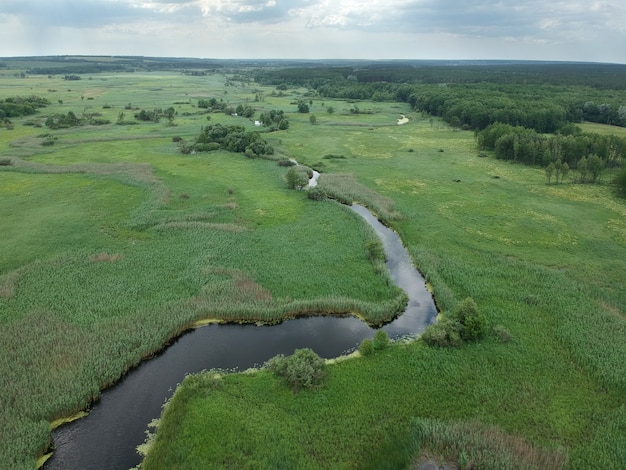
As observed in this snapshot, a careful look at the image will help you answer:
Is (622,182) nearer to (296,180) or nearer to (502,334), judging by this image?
(502,334)

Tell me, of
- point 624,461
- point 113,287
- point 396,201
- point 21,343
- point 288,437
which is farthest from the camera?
point 396,201

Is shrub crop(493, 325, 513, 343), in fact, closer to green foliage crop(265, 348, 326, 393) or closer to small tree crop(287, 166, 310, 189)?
green foliage crop(265, 348, 326, 393)

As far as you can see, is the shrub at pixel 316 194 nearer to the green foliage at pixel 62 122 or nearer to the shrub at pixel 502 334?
the shrub at pixel 502 334

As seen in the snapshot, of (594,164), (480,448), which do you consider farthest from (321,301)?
(594,164)

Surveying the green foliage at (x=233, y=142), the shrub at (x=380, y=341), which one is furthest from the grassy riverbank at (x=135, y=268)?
the green foliage at (x=233, y=142)

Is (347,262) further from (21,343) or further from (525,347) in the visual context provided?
(21,343)

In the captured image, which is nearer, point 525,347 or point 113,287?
point 525,347

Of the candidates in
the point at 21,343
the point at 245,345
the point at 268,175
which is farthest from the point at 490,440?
the point at 268,175
